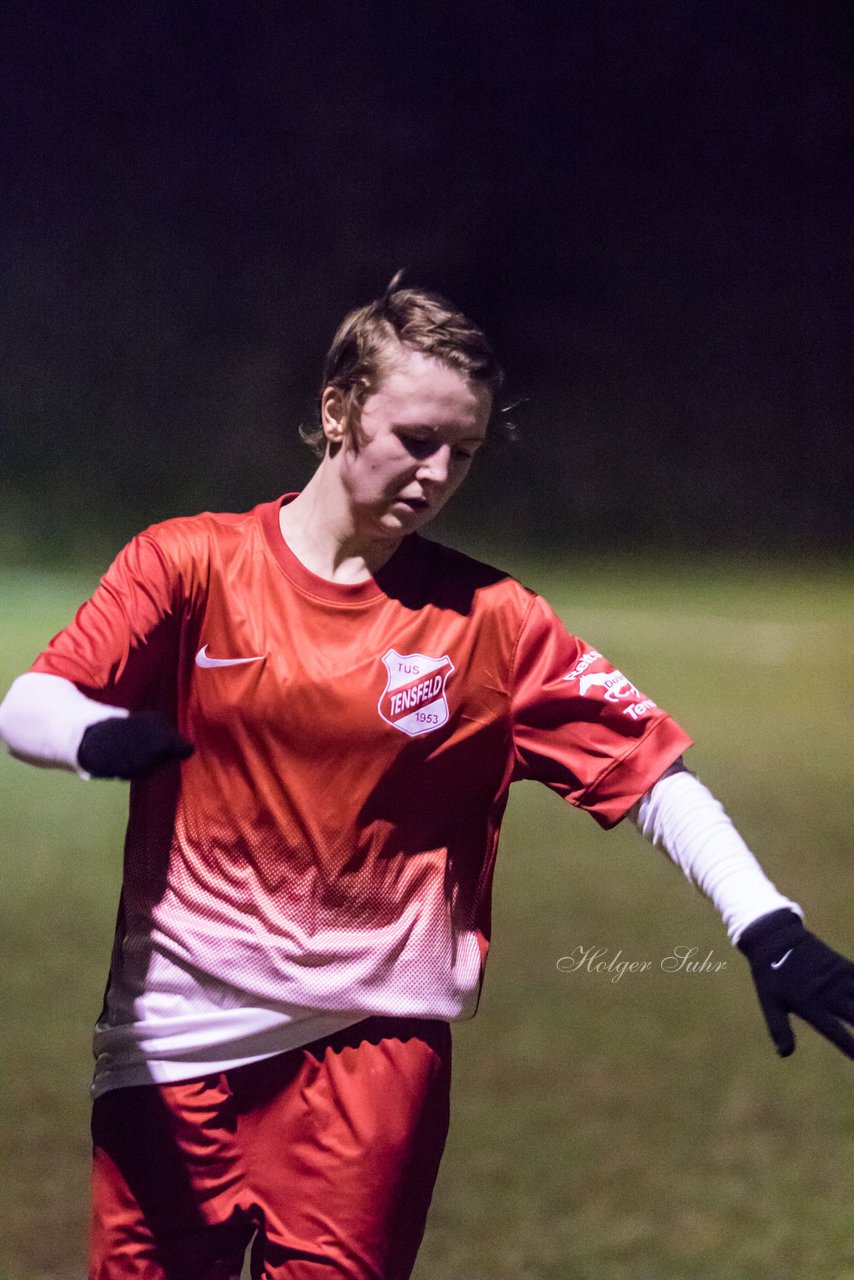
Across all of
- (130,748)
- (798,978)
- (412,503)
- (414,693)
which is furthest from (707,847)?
(130,748)

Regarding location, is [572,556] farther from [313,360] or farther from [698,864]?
[698,864]

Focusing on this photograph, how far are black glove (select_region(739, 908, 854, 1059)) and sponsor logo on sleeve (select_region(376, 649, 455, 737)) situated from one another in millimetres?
391

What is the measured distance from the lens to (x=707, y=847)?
4.92 ft

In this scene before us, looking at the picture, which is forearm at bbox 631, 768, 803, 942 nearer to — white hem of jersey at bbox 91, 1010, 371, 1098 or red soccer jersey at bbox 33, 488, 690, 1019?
red soccer jersey at bbox 33, 488, 690, 1019

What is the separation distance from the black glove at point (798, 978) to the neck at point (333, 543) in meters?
0.55

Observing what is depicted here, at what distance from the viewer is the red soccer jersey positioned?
1514 mm

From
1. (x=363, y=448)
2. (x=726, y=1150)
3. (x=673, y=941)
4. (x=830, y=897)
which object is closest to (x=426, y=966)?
→ (x=363, y=448)

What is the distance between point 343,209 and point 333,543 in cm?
145

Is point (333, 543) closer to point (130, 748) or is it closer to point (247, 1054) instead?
point (130, 748)

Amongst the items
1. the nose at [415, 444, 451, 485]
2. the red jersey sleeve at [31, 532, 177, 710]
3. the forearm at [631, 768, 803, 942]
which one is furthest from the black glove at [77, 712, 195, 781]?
the forearm at [631, 768, 803, 942]

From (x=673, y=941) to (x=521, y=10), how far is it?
1958 mm

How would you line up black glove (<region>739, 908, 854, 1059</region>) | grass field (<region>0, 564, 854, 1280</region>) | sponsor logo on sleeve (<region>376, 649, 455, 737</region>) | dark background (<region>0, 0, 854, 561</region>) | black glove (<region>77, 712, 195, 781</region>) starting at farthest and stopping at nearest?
dark background (<region>0, 0, 854, 561</region>)
grass field (<region>0, 564, 854, 1280</region>)
sponsor logo on sleeve (<region>376, 649, 455, 737</region>)
black glove (<region>739, 908, 854, 1059</region>)
black glove (<region>77, 712, 195, 781</region>)

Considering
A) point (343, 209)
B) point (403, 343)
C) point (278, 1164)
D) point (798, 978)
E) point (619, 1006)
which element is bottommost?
Answer: point (619, 1006)

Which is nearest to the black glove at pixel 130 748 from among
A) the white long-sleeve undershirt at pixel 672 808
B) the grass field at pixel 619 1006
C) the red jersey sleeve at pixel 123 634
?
the white long-sleeve undershirt at pixel 672 808
